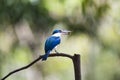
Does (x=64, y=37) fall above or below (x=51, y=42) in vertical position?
below

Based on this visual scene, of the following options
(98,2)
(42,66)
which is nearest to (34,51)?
(42,66)

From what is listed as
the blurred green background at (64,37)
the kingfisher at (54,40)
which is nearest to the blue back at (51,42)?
the kingfisher at (54,40)

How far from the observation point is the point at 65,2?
4320mm

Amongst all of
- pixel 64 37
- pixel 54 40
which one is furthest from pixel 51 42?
pixel 64 37

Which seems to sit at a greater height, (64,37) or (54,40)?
(54,40)

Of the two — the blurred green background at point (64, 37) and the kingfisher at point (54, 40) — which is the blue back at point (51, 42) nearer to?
the kingfisher at point (54, 40)

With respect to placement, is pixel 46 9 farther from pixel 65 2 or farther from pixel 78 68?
pixel 78 68

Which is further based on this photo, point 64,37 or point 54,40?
point 64,37

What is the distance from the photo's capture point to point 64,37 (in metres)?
4.82

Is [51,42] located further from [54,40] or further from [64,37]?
[64,37]

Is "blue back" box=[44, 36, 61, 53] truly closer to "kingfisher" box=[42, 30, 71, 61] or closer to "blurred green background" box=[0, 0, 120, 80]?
"kingfisher" box=[42, 30, 71, 61]

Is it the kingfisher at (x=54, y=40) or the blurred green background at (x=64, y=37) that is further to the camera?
the blurred green background at (x=64, y=37)

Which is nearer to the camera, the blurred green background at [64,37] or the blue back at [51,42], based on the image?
the blue back at [51,42]

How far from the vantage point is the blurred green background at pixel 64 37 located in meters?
4.42
